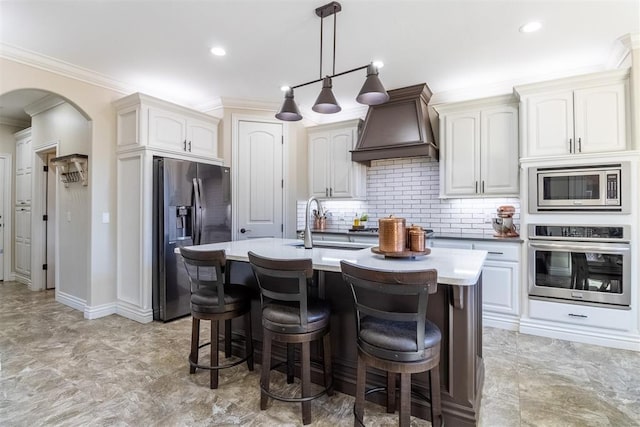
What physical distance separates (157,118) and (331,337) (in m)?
3.06

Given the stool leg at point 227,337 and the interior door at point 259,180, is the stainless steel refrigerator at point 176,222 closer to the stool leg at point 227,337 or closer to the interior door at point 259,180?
the interior door at point 259,180

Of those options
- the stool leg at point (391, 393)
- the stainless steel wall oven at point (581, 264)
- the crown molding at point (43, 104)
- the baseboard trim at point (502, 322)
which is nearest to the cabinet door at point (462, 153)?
the stainless steel wall oven at point (581, 264)

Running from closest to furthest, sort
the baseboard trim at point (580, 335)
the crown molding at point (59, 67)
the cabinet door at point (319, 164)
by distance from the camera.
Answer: the baseboard trim at point (580, 335), the crown molding at point (59, 67), the cabinet door at point (319, 164)

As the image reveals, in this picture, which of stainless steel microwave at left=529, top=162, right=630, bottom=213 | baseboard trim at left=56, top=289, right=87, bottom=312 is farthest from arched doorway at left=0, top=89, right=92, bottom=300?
stainless steel microwave at left=529, top=162, right=630, bottom=213

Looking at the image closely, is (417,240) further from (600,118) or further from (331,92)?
(600,118)

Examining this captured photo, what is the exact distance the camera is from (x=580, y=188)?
119 inches

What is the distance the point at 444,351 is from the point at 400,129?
2771 mm

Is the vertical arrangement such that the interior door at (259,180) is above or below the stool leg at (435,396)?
above

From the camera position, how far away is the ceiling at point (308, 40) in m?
2.47

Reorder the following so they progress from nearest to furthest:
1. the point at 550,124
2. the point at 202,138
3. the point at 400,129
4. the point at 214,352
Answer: the point at 214,352 < the point at 550,124 < the point at 400,129 < the point at 202,138

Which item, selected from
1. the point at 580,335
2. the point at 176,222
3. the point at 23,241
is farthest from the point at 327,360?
the point at 23,241

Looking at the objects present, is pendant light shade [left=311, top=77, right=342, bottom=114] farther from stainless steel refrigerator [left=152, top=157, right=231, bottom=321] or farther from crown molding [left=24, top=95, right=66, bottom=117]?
crown molding [left=24, top=95, right=66, bottom=117]

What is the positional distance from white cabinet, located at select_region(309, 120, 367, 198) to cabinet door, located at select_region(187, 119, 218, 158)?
4.51 feet

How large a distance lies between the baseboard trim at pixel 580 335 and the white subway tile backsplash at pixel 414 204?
1.14 metres
